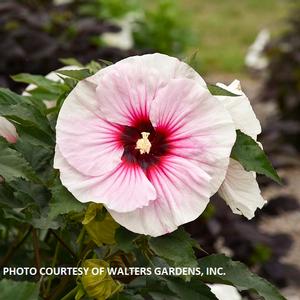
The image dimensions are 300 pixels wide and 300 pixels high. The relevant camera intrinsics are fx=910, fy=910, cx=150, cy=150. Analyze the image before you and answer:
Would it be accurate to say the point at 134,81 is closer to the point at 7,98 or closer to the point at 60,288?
the point at 7,98

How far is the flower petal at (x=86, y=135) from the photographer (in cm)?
107

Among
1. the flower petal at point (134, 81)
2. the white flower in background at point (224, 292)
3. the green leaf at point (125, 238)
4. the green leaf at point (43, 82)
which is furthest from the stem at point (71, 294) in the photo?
the white flower in background at point (224, 292)

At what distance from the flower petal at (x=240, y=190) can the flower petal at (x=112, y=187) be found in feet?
0.38

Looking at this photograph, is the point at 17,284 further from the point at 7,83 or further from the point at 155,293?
the point at 7,83

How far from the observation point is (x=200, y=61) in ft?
11.7

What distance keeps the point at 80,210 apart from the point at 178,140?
15 cm

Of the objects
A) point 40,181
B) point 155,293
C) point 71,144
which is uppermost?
point 71,144

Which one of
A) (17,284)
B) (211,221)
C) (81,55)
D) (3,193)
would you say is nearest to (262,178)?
(211,221)

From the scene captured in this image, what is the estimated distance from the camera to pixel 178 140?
109cm

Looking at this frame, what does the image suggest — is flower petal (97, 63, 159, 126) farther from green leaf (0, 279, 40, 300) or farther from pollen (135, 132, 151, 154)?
green leaf (0, 279, 40, 300)

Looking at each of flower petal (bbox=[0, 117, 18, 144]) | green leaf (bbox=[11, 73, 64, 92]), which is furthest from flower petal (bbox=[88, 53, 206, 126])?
green leaf (bbox=[11, 73, 64, 92])

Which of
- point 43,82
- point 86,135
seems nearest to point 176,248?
point 86,135

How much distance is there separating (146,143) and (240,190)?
135mm

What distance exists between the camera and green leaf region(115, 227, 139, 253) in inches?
42.0
